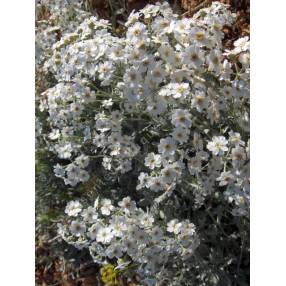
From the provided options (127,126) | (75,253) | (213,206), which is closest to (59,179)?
(75,253)

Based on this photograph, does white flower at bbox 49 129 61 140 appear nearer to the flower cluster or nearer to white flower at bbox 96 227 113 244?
the flower cluster

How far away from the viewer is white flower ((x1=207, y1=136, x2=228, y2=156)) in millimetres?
2404

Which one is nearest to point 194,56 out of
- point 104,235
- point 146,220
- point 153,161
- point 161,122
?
point 161,122

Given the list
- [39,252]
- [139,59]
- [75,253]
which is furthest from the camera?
[39,252]

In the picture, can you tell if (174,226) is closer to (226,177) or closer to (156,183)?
(156,183)

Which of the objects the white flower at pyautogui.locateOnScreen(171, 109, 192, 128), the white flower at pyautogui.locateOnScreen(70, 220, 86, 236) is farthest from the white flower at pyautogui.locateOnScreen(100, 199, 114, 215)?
the white flower at pyautogui.locateOnScreen(171, 109, 192, 128)

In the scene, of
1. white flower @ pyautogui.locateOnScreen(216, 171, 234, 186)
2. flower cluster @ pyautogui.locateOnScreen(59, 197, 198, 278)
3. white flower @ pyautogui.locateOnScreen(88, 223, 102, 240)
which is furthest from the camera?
white flower @ pyautogui.locateOnScreen(88, 223, 102, 240)

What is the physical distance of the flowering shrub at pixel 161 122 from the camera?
2.46m

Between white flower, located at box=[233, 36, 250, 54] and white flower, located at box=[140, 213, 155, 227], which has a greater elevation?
white flower, located at box=[233, 36, 250, 54]

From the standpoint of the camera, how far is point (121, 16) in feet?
13.1

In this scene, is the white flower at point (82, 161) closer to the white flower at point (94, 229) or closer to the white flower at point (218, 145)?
the white flower at point (94, 229)

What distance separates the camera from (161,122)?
268cm

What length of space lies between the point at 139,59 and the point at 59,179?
127cm
